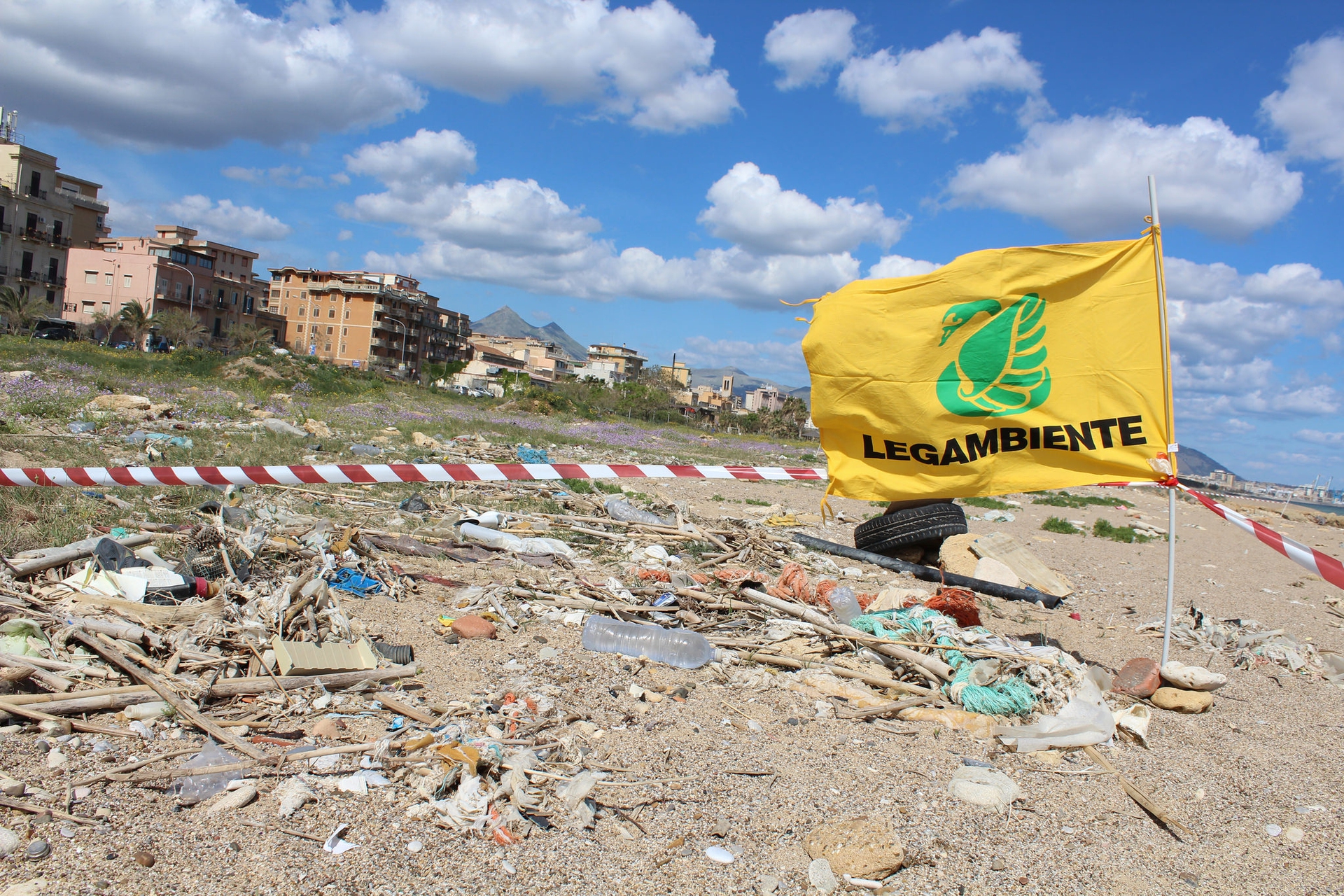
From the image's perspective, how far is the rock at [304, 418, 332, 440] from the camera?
15.4 m

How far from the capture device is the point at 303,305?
9719cm

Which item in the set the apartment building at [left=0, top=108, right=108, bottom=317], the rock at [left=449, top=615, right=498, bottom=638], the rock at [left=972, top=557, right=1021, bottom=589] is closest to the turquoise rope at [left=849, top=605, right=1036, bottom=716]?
the rock at [left=972, top=557, right=1021, bottom=589]

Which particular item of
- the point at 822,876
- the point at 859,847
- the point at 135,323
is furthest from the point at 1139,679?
the point at 135,323

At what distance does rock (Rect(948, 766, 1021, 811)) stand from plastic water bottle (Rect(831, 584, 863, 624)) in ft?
6.70

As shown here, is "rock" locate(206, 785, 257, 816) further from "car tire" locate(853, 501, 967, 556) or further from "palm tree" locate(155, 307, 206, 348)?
"palm tree" locate(155, 307, 206, 348)

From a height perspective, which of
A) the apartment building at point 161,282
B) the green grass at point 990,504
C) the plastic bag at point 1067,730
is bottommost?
the plastic bag at point 1067,730

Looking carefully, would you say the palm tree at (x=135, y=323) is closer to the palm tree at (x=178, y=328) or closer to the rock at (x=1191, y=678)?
the palm tree at (x=178, y=328)

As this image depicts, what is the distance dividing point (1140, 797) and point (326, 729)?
12.0 feet

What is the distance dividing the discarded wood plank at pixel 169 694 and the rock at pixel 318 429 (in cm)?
1187

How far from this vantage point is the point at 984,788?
346 cm

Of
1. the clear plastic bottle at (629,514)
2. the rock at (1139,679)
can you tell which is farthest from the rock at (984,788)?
the clear plastic bottle at (629,514)

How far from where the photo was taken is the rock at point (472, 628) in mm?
4863

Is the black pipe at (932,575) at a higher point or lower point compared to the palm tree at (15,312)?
lower

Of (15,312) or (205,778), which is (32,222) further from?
(205,778)
